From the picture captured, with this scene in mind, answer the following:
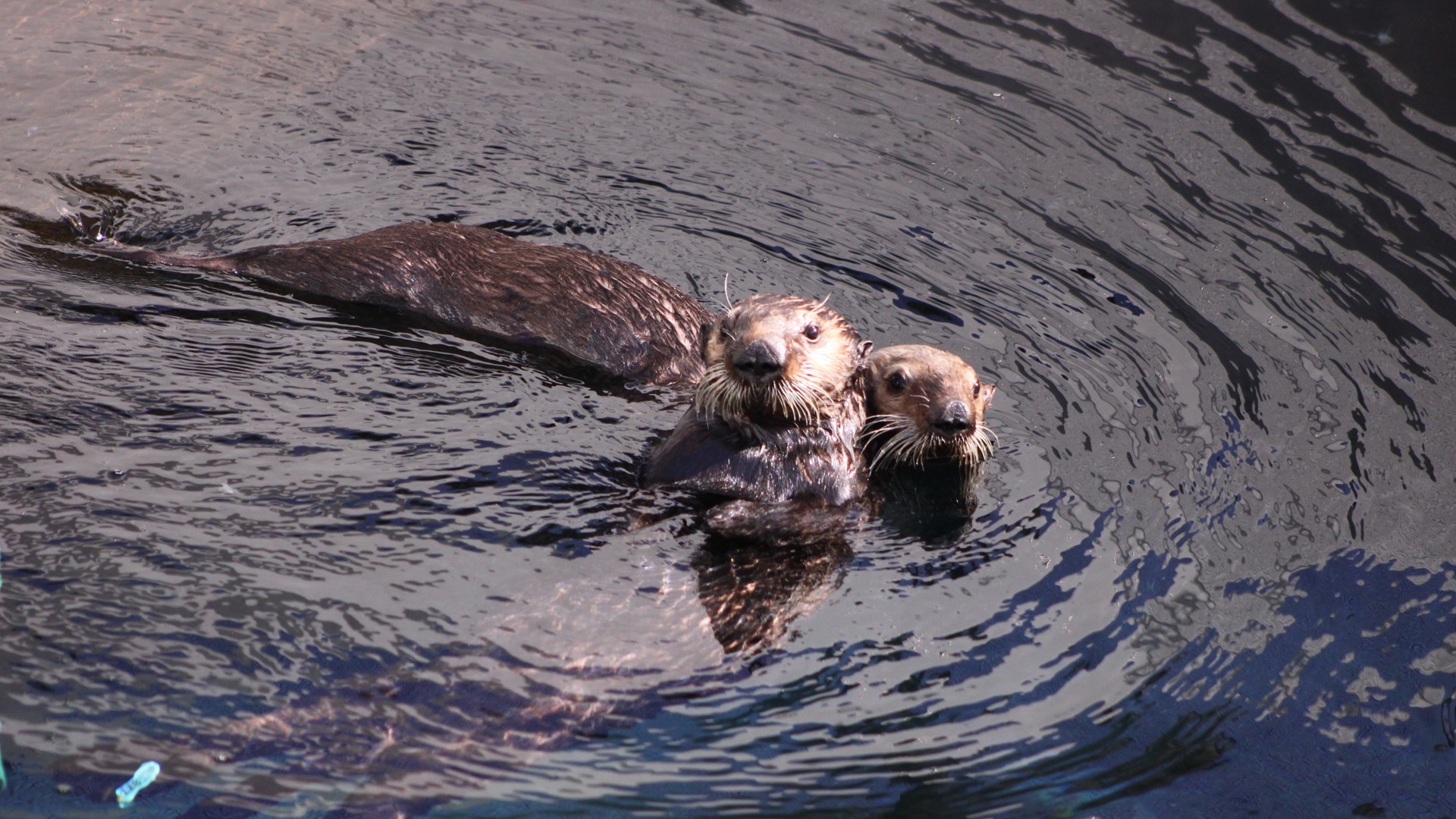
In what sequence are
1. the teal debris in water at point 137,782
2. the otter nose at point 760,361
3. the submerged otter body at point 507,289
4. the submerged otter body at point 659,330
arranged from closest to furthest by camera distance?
the teal debris in water at point 137,782
the otter nose at point 760,361
the submerged otter body at point 659,330
the submerged otter body at point 507,289

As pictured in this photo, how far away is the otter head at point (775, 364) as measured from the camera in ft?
14.7

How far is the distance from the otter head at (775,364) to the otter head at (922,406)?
0.25 metres

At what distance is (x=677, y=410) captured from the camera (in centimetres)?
531

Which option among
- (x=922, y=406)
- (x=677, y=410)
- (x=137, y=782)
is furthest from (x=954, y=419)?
(x=137, y=782)

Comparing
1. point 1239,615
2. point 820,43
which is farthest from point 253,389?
point 820,43

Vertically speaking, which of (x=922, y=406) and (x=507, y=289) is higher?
(x=922, y=406)

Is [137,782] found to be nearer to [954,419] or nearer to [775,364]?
[775,364]

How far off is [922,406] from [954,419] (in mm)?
292

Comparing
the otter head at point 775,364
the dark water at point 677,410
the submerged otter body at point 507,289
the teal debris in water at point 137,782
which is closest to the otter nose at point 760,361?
the otter head at point 775,364

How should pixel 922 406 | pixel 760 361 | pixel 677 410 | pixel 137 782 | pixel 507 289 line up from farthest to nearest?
pixel 507 289, pixel 677 410, pixel 922 406, pixel 760 361, pixel 137 782

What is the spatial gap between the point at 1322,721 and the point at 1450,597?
3.31 feet

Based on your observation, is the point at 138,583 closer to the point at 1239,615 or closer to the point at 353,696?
the point at 353,696

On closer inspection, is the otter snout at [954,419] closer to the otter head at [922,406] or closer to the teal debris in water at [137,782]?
the otter head at [922,406]

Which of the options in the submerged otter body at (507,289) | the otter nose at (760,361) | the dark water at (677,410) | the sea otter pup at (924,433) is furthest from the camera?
the submerged otter body at (507,289)
